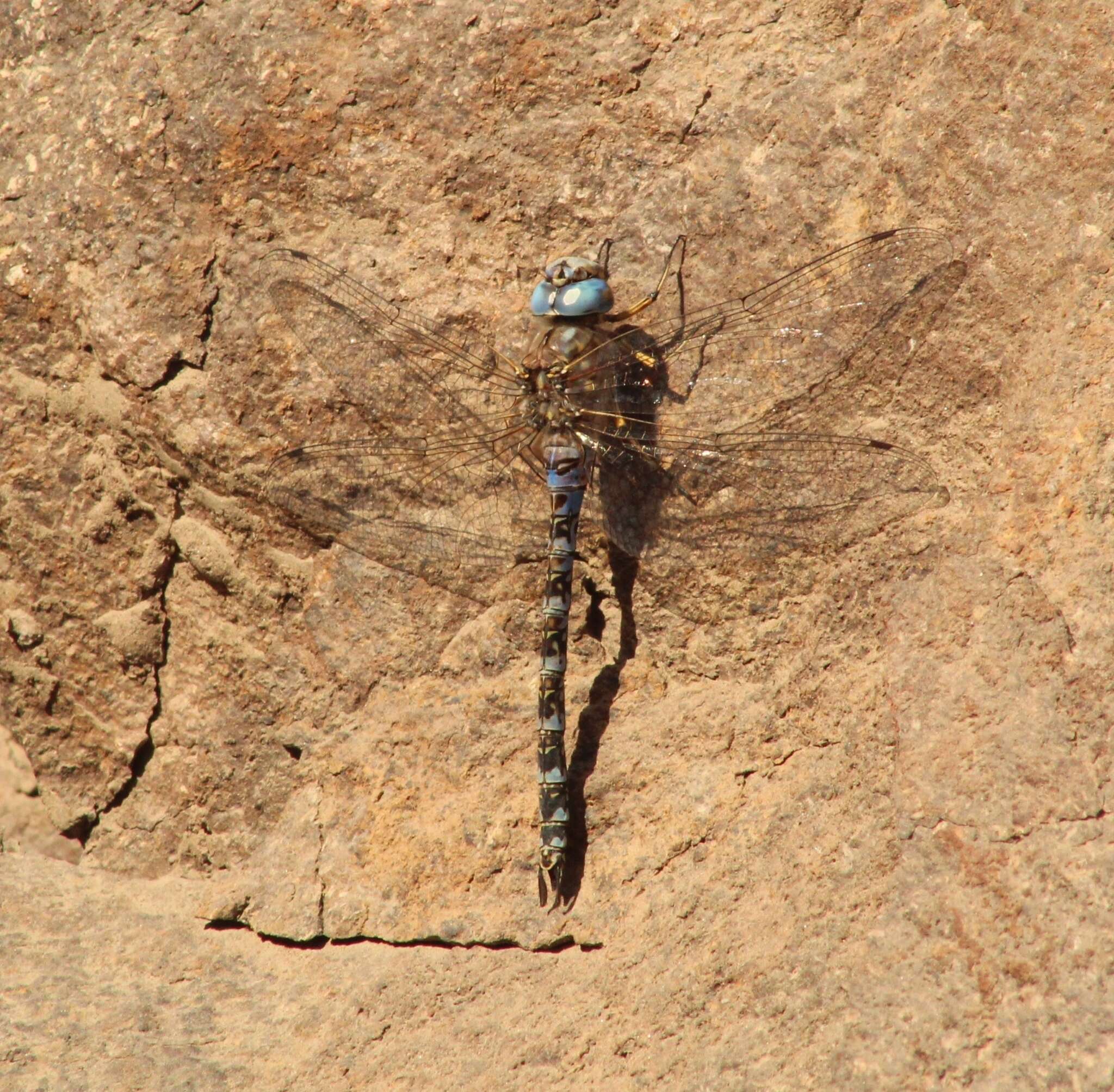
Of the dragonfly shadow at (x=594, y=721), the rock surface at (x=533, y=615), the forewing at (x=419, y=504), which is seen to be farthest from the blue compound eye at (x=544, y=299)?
the dragonfly shadow at (x=594, y=721)

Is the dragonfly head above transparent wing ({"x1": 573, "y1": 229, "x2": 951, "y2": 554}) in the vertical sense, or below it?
above

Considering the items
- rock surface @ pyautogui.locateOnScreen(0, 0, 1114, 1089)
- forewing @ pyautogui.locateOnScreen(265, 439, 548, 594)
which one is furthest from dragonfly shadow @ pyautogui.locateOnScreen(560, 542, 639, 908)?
forewing @ pyautogui.locateOnScreen(265, 439, 548, 594)

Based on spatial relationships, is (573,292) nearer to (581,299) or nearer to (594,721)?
(581,299)

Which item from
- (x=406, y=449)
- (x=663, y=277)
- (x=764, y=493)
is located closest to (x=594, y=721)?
(x=764, y=493)

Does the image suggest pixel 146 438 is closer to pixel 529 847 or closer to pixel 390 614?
pixel 390 614

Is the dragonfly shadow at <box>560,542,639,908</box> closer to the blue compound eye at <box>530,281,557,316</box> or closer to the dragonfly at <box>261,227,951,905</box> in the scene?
the dragonfly at <box>261,227,951,905</box>

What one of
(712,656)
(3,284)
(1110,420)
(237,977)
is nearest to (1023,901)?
(712,656)

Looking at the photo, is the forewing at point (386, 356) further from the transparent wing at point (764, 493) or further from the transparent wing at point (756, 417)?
the transparent wing at point (764, 493)
